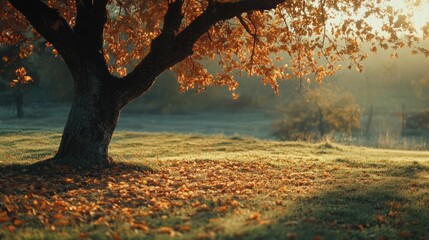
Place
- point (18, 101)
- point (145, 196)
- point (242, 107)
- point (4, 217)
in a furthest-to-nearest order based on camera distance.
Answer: point (242, 107) < point (18, 101) < point (145, 196) < point (4, 217)

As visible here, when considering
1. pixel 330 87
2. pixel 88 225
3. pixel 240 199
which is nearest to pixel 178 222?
pixel 88 225

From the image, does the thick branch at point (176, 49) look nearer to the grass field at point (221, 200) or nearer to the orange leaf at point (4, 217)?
the grass field at point (221, 200)

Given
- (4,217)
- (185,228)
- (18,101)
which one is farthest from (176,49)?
(18,101)

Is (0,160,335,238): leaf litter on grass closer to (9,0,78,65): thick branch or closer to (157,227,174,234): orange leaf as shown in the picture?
(157,227,174,234): orange leaf

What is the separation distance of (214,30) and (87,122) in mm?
5055

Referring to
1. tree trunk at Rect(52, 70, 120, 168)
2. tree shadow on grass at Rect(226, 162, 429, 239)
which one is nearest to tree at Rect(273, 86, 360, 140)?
tree trunk at Rect(52, 70, 120, 168)

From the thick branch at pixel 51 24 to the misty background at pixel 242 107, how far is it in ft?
113

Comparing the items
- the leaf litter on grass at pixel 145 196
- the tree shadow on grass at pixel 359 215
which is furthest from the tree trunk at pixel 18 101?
the tree shadow on grass at pixel 359 215

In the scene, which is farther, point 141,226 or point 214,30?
point 214,30

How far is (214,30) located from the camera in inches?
611

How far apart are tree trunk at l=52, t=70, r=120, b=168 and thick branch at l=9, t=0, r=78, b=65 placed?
744mm

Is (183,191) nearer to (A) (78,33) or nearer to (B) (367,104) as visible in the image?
(A) (78,33)

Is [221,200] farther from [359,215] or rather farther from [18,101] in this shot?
[18,101]

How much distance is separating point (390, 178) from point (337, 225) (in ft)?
20.8
